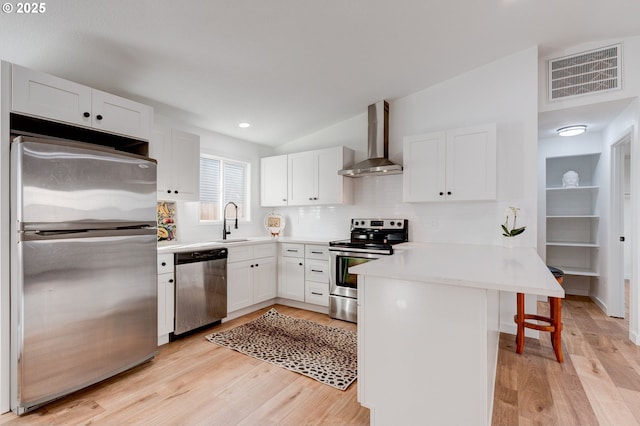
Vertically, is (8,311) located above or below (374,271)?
below

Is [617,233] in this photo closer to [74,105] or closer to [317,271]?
[317,271]

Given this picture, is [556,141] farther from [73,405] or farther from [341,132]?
[73,405]

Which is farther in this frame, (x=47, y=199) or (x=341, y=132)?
(x=341, y=132)

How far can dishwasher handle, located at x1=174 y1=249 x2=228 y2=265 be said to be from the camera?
300 centimetres

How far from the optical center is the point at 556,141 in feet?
14.6

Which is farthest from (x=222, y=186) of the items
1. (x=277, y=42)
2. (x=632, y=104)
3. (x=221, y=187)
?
(x=632, y=104)

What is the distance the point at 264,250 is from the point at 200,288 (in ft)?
3.38

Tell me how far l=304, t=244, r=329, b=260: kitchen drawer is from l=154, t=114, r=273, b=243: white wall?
1.18 metres

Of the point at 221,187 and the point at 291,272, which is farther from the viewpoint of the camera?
the point at 221,187

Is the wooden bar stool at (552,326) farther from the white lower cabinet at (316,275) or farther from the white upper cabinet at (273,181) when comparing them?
the white upper cabinet at (273,181)

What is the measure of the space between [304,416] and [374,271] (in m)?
1.05

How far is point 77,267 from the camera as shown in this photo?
2.04 meters

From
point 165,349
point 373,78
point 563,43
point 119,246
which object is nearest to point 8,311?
point 119,246

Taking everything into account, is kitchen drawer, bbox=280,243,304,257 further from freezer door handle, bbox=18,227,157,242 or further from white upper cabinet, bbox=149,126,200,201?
freezer door handle, bbox=18,227,157,242
